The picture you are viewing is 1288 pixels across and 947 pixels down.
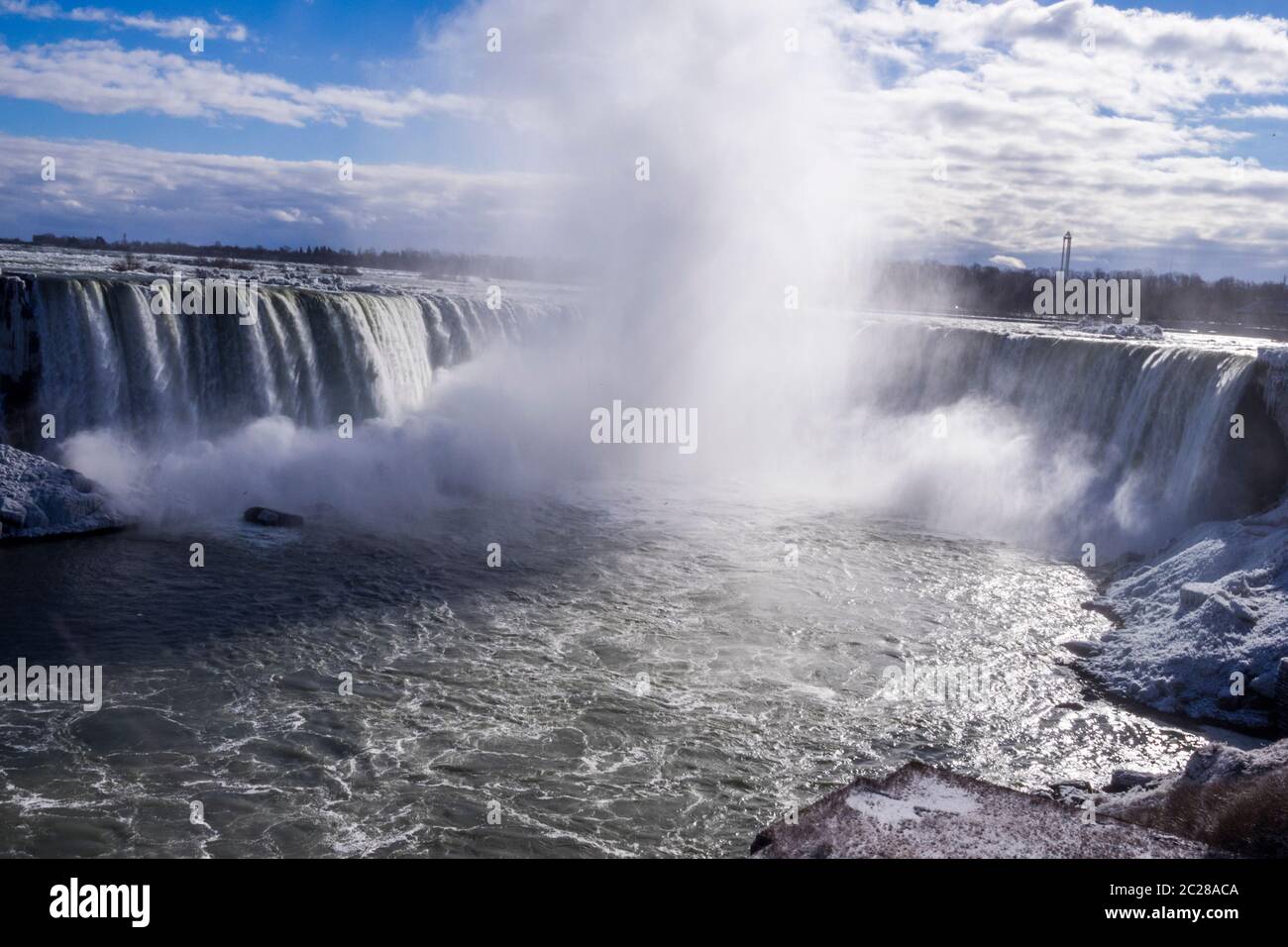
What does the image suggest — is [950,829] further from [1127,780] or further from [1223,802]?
[1127,780]

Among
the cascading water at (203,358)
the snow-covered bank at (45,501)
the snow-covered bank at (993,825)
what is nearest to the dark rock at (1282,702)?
the snow-covered bank at (993,825)

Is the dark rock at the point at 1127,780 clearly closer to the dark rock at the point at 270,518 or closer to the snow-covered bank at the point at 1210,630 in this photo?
the snow-covered bank at the point at 1210,630

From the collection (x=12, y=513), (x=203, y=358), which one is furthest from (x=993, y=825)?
(x=203, y=358)

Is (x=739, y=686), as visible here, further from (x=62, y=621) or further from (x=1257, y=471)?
(x=1257, y=471)

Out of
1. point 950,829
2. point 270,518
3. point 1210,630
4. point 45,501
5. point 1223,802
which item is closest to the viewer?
point 950,829

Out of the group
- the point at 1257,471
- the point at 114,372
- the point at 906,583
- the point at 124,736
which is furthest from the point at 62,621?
the point at 1257,471

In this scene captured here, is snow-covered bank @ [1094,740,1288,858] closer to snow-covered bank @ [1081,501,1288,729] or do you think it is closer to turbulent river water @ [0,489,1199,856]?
turbulent river water @ [0,489,1199,856]

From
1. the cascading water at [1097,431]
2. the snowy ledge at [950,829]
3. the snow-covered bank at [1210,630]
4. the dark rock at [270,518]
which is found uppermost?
the cascading water at [1097,431]
